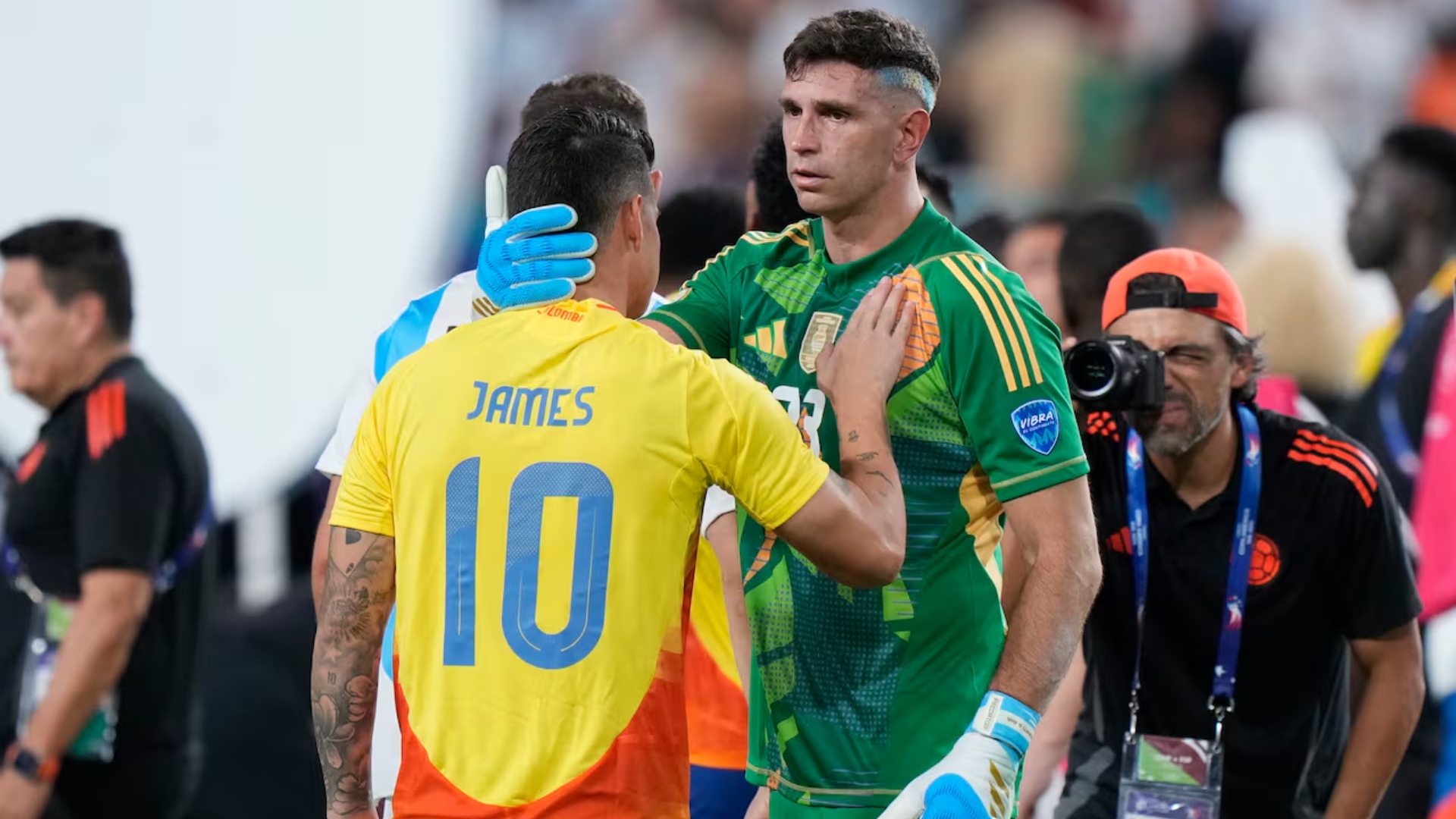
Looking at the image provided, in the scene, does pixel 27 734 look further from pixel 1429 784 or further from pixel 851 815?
pixel 1429 784

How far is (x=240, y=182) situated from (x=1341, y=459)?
6121 millimetres

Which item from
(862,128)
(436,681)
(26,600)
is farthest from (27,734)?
(862,128)

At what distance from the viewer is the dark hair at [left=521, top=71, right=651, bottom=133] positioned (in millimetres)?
4465

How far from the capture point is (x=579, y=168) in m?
3.31

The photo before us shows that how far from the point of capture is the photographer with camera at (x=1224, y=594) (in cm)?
430

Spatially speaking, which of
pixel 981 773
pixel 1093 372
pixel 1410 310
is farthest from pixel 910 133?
pixel 1410 310

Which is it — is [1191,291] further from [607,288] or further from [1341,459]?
[607,288]

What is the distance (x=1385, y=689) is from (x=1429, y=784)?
93.1 inches

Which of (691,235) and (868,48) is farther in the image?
(691,235)

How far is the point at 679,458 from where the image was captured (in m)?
3.13

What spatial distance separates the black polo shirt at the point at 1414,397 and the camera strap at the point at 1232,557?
183 cm

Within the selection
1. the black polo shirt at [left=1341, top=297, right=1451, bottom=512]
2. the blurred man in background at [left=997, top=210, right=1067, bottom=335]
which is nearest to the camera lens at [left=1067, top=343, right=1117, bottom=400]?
the blurred man in background at [left=997, top=210, right=1067, bottom=335]

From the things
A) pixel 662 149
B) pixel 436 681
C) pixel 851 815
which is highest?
pixel 662 149

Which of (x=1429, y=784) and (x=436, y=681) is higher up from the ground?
(x=436, y=681)
